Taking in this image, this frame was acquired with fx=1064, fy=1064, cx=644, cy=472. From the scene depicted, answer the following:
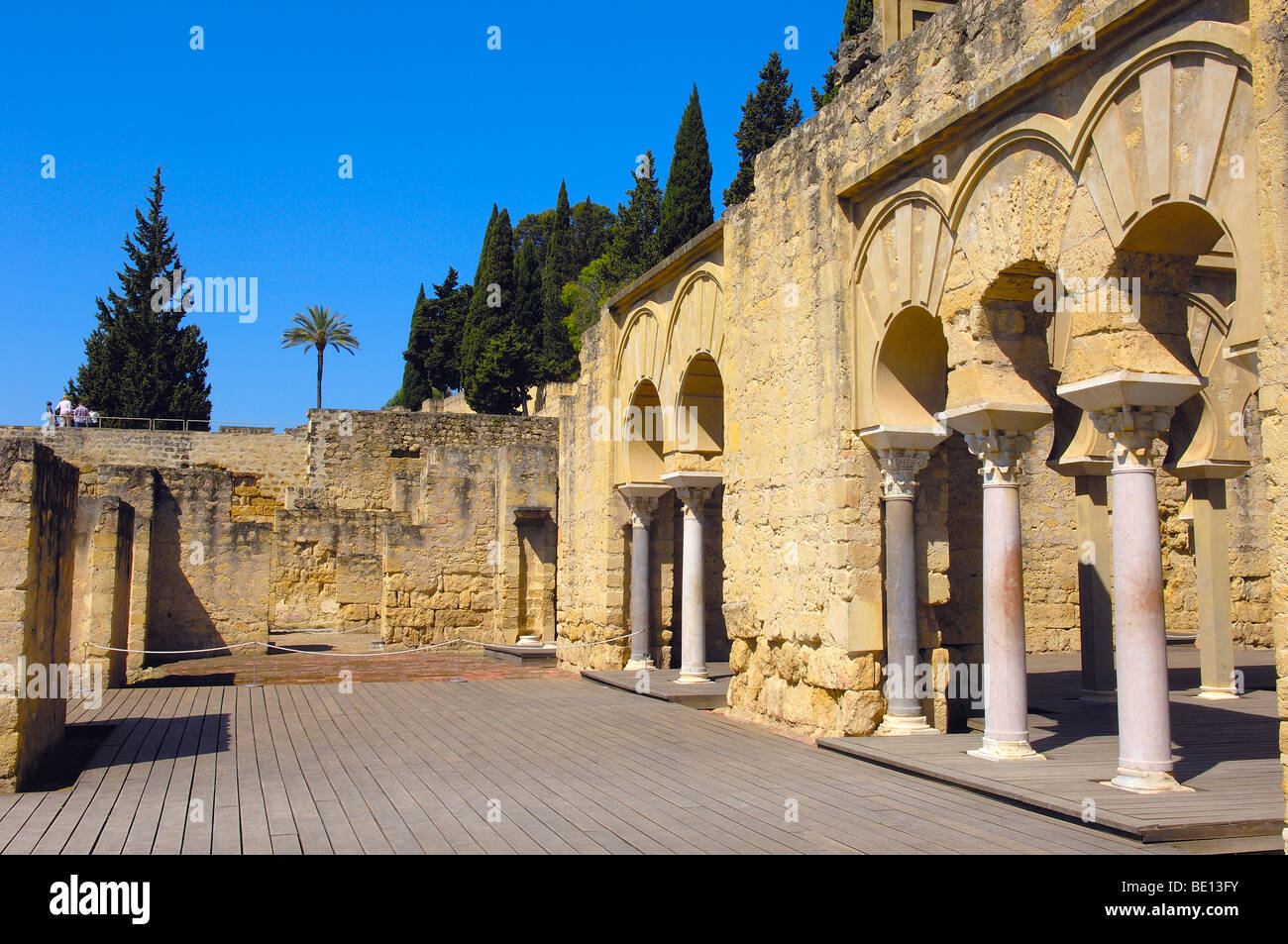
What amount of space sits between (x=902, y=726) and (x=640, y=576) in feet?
18.1

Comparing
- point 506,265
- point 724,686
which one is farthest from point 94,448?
point 724,686

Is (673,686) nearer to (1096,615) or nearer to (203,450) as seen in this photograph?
(1096,615)

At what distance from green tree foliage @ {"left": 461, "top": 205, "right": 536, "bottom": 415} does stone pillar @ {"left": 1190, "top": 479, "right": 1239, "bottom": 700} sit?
101 ft

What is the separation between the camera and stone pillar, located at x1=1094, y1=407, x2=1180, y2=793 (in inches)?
235

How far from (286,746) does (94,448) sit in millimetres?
26180

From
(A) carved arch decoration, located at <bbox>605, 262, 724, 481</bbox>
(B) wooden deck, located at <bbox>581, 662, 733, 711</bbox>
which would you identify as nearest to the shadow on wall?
(B) wooden deck, located at <bbox>581, 662, 733, 711</bbox>

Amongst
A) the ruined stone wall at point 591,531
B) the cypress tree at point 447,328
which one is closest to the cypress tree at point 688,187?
the cypress tree at point 447,328

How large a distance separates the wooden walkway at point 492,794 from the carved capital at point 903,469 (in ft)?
7.07

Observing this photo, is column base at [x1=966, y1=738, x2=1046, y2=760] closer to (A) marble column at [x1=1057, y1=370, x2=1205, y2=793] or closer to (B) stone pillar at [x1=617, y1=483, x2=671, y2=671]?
(A) marble column at [x1=1057, y1=370, x2=1205, y2=793]

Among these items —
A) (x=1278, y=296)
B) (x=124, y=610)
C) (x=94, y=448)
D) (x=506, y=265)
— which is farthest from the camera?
(x=506, y=265)

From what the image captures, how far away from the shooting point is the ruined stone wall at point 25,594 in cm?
635

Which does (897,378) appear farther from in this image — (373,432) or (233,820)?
(373,432)

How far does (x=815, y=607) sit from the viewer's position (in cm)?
895

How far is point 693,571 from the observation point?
12016 mm
